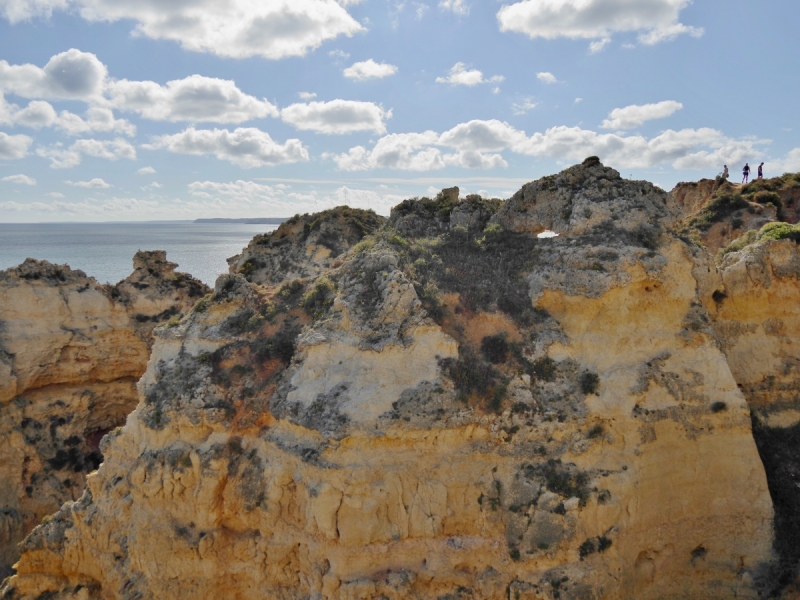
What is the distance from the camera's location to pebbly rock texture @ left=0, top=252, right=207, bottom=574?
26.1 metres

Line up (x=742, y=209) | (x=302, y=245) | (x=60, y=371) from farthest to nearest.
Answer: (x=742, y=209) < (x=302, y=245) < (x=60, y=371)

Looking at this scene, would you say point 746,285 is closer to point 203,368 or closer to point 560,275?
point 560,275

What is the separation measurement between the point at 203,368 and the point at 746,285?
54.2 feet

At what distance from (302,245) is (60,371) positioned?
14284 mm

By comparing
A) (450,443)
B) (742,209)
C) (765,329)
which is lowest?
(450,443)

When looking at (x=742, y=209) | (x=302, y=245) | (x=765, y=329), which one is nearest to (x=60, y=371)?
(x=302, y=245)

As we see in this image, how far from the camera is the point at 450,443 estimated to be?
13.8 m

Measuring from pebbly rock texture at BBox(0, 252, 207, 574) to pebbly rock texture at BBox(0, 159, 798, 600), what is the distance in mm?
10529

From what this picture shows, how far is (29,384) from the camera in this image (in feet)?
88.3

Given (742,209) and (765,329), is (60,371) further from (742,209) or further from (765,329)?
(742,209)

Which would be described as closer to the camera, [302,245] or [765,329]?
[765,329]

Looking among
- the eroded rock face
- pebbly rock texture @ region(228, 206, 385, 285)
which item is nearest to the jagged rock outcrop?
the eroded rock face

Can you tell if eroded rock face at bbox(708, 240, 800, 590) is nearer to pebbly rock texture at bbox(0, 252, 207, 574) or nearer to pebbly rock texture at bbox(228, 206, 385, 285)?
pebbly rock texture at bbox(228, 206, 385, 285)

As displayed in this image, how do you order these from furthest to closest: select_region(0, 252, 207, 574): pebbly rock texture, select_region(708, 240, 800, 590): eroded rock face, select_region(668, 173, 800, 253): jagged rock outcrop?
select_region(668, 173, 800, 253): jagged rock outcrop
select_region(0, 252, 207, 574): pebbly rock texture
select_region(708, 240, 800, 590): eroded rock face
